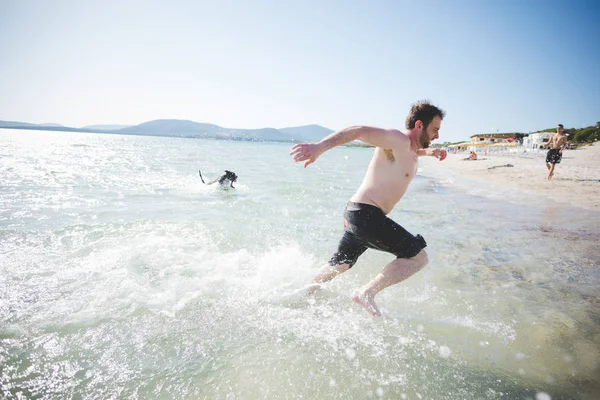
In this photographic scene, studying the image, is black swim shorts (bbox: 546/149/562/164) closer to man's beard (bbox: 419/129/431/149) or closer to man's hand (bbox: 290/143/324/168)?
man's beard (bbox: 419/129/431/149)

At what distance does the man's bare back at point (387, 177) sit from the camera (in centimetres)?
308

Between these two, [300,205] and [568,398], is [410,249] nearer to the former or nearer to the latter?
[568,398]

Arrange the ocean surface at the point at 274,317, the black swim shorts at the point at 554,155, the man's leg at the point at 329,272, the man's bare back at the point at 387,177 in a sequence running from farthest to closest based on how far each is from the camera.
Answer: the black swim shorts at the point at 554,155
the man's leg at the point at 329,272
the man's bare back at the point at 387,177
the ocean surface at the point at 274,317

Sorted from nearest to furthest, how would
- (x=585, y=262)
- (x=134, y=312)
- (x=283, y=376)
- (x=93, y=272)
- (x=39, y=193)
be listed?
(x=283, y=376) → (x=134, y=312) → (x=93, y=272) → (x=585, y=262) → (x=39, y=193)

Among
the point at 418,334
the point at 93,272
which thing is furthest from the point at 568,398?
the point at 93,272

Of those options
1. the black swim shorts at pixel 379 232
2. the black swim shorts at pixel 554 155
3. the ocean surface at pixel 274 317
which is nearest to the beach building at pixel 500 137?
the black swim shorts at pixel 554 155

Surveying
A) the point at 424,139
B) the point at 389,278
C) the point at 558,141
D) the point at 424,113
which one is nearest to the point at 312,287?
the point at 389,278

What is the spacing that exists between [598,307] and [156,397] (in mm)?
4986

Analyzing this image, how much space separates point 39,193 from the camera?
9.84 meters

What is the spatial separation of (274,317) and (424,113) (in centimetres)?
275

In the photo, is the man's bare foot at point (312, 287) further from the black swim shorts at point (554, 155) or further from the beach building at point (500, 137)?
the beach building at point (500, 137)

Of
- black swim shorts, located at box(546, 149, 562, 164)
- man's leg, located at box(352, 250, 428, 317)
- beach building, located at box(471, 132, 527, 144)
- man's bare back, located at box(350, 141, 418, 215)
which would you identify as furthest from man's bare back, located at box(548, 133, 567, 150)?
beach building, located at box(471, 132, 527, 144)

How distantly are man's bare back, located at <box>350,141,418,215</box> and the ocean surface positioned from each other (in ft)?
4.55

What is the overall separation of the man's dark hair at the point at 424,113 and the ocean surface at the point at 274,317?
87.0 inches
